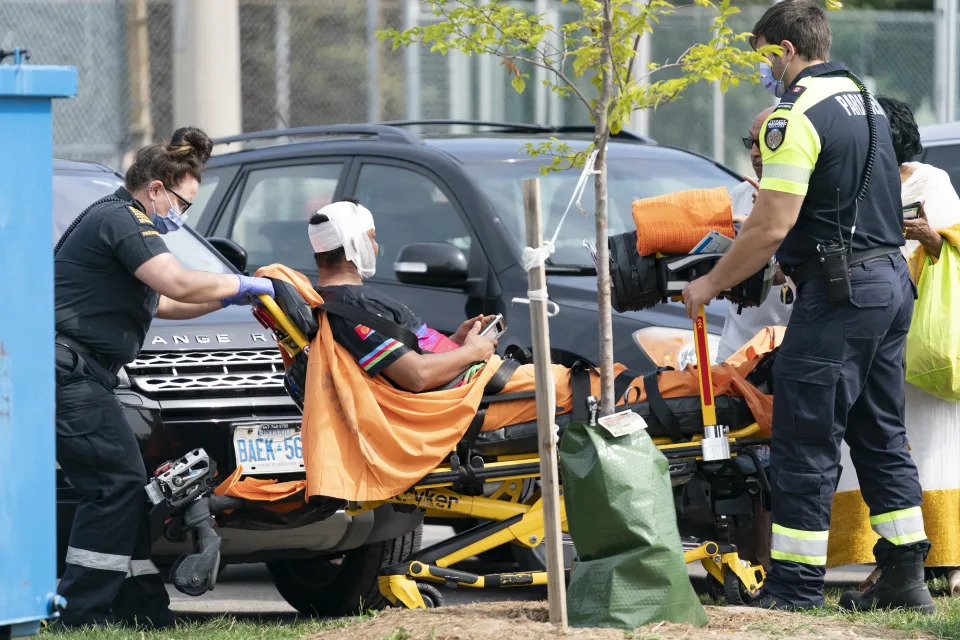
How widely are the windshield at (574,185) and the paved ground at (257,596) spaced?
152 cm

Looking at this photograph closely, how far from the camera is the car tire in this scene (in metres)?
5.74

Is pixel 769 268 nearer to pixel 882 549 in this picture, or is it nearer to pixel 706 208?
pixel 706 208

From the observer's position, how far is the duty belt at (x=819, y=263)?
494 cm

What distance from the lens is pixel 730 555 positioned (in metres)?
5.20

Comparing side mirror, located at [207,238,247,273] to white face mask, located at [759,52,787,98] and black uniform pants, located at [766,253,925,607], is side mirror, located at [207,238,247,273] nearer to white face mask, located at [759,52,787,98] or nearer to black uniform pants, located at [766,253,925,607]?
white face mask, located at [759,52,787,98]

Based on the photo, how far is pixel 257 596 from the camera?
21.7 ft

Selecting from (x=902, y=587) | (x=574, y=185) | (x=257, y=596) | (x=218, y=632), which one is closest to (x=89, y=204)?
(x=257, y=596)

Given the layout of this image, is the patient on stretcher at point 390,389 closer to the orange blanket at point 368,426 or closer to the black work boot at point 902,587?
the orange blanket at point 368,426

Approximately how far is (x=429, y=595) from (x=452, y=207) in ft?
7.58

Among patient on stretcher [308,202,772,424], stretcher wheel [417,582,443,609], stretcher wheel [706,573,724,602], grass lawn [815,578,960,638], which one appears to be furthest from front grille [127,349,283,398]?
grass lawn [815,578,960,638]

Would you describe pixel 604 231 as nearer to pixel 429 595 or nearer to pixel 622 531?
pixel 622 531

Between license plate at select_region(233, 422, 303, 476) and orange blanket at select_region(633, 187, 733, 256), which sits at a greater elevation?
orange blanket at select_region(633, 187, 733, 256)

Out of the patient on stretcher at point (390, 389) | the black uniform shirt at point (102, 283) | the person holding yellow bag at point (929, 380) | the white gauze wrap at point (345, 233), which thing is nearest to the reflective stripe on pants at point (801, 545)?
the patient on stretcher at point (390, 389)

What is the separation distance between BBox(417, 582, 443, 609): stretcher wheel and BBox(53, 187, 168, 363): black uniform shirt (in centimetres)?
135
